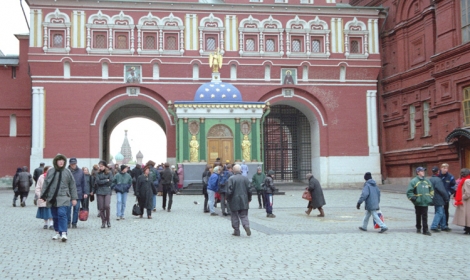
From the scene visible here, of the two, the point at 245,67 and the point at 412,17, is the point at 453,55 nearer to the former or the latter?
the point at 412,17

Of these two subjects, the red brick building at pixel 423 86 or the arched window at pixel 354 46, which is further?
the arched window at pixel 354 46

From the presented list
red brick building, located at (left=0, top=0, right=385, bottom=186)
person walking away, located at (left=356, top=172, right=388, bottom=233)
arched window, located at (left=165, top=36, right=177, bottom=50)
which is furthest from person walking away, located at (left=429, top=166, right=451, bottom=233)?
arched window, located at (left=165, top=36, right=177, bottom=50)

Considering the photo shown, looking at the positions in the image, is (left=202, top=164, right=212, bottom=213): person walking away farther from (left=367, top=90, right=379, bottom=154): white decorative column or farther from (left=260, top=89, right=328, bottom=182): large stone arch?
(left=367, top=90, right=379, bottom=154): white decorative column

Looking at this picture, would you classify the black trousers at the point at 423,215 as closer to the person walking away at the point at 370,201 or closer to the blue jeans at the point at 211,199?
the person walking away at the point at 370,201

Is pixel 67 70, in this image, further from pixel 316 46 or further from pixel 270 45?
pixel 316 46

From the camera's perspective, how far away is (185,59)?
32812mm

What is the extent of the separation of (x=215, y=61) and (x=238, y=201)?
2046 cm

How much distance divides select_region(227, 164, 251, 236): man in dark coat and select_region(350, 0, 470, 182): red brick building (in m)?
15.1

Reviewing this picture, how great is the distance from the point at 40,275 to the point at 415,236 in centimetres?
775

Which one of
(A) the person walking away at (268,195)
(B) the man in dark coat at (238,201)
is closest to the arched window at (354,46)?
(A) the person walking away at (268,195)

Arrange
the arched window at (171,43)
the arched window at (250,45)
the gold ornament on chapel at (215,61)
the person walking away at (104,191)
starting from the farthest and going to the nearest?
the arched window at (250,45), the arched window at (171,43), the gold ornament on chapel at (215,61), the person walking away at (104,191)

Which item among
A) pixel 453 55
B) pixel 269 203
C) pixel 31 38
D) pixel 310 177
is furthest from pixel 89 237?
pixel 31 38

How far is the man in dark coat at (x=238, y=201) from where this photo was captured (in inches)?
480

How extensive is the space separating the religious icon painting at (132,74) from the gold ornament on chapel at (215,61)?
163 inches
